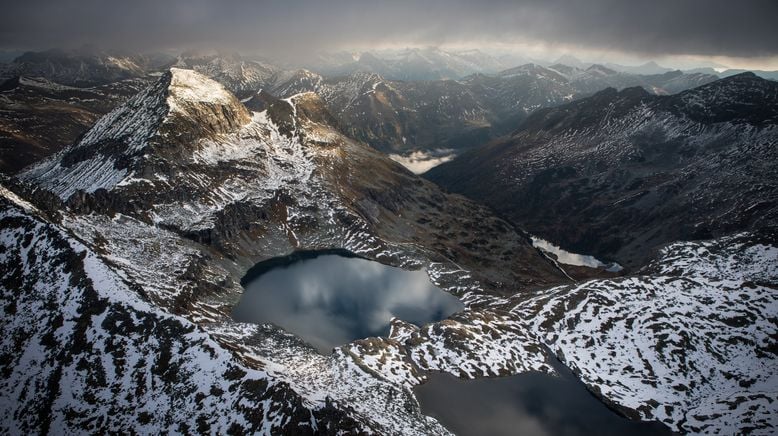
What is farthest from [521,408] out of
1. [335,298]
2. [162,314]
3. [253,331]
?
[162,314]

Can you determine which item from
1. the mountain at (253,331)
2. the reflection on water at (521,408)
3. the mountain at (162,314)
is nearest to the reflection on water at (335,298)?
the mountain at (253,331)

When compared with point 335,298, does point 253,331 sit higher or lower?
higher

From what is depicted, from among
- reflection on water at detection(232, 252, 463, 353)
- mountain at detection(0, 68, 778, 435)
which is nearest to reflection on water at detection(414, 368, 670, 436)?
mountain at detection(0, 68, 778, 435)

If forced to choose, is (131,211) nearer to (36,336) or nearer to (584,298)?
(36,336)

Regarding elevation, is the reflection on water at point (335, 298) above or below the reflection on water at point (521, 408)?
below

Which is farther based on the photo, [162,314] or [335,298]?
[335,298]

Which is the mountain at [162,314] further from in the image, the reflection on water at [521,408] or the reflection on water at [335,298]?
the reflection on water at [521,408]

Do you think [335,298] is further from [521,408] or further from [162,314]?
[521,408]

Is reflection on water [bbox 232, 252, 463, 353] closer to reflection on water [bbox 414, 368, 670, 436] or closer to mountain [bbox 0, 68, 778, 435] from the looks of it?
mountain [bbox 0, 68, 778, 435]
